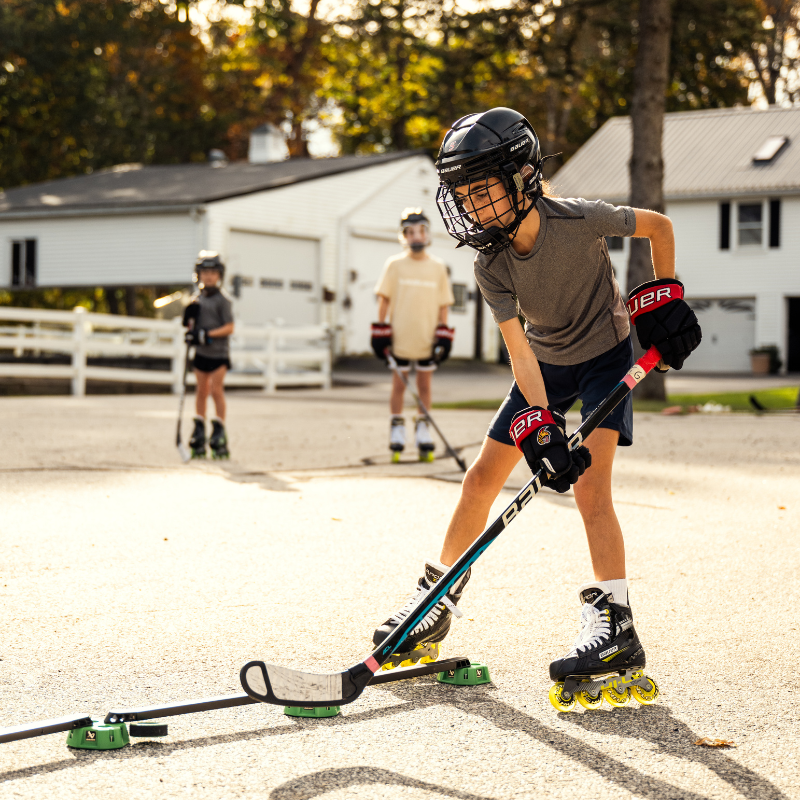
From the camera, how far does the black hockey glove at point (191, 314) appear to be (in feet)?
31.8

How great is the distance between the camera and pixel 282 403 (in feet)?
58.1

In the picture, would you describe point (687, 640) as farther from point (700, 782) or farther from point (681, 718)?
point (700, 782)

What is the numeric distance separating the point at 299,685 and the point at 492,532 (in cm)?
77

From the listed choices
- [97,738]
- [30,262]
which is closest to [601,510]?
[97,738]

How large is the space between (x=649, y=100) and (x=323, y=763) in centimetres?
1565

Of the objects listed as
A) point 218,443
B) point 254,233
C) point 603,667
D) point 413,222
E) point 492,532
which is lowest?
point 603,667

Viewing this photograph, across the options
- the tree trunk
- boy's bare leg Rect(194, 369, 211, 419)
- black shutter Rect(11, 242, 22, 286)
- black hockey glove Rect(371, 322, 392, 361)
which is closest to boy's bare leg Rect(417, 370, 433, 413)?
black hockey glove Rect(371, 322, 392, 361)

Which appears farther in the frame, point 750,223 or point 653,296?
point 750,223

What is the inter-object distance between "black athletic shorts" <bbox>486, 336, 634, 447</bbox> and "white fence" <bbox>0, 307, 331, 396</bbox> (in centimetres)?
1584

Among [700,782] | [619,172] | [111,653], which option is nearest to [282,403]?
[111,653]

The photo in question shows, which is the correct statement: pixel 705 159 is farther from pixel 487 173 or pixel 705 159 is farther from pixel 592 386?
pixel 487 173

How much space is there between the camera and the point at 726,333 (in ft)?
116

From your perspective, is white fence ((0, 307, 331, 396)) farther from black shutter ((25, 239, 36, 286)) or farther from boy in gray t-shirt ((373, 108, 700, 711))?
boy in gray t-shirt ((373, 108, 700, 711))

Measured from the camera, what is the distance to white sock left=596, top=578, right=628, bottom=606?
3.63 m
